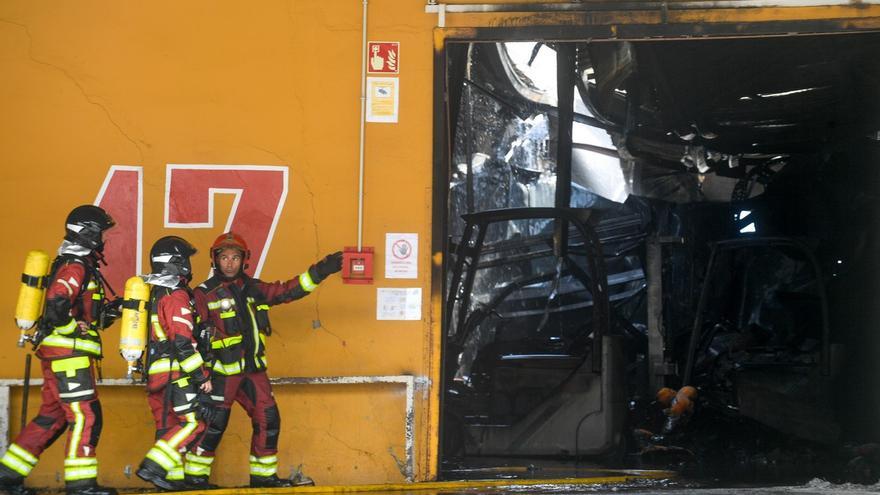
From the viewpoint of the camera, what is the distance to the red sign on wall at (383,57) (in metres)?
6.51

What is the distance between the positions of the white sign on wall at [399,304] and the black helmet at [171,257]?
4.22 feet

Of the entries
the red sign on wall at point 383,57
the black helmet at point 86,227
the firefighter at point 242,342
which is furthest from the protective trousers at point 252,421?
the red sign on wall at point 383,57

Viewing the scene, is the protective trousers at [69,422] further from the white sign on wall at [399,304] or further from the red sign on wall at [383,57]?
the red sign on wall at [383,57]

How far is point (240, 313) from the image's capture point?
5.98 metres

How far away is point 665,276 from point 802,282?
1612mm

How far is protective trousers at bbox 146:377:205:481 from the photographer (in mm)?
5590

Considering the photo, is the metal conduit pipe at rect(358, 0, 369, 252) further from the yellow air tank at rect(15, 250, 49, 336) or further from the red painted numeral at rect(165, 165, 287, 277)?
the yellow air tank at rect(15, 250, 49, 336)

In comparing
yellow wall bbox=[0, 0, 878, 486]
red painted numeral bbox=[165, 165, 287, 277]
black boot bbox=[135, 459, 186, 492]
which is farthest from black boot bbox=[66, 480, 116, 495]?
red painted numeral bbox=[165, 165, 287, 277]

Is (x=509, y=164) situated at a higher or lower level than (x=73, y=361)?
higher

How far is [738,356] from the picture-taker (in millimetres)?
9250

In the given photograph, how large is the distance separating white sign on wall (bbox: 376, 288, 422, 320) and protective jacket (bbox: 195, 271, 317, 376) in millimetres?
577

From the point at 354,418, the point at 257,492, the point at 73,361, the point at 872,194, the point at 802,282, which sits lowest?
the point at 257,492

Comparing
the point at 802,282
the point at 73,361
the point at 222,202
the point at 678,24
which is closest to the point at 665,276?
the point at 802,282

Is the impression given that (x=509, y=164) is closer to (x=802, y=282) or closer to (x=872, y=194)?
(x=802, y=282)
